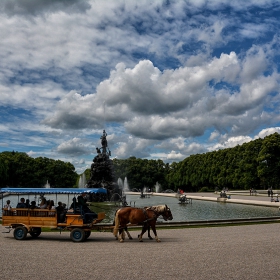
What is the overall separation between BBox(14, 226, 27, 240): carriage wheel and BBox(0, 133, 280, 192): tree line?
67.2m

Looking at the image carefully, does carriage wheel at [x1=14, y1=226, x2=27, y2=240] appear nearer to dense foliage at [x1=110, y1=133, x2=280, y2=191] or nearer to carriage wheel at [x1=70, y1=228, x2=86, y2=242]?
carriage wheel at [x1=70, y1=228, x2=86, y2=242]

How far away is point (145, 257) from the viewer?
11.7 meters

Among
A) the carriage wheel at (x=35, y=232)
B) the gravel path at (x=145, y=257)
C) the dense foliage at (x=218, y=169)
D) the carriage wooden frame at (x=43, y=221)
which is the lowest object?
the gravel path at (x=145, y=257)

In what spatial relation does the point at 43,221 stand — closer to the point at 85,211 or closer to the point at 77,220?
the point at 77,220

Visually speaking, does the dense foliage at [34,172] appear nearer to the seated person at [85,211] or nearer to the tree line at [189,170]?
the tree line at [189,170]

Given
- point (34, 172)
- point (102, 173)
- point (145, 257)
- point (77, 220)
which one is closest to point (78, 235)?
point (77, 220)

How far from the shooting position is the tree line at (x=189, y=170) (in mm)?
76500

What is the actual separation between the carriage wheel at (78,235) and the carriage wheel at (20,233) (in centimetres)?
233

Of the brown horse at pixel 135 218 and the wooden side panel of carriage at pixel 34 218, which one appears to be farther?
the wooden side panel of carriage at pixel 34 218

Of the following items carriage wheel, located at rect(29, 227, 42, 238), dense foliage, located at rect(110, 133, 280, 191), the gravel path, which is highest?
dense foliage, located at rect(110, 133, 280, 191)

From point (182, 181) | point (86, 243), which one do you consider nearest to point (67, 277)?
point (86, 243)

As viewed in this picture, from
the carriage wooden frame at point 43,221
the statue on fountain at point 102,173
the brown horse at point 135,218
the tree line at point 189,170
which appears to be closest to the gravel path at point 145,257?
the carriage wooden frame at point 43,221

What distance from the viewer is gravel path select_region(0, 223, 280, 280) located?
31.2ft

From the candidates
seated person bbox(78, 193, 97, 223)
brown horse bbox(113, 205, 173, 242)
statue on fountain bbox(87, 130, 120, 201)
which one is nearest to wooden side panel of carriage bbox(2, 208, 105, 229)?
seated person bbox(78, 193, 97, 223)
